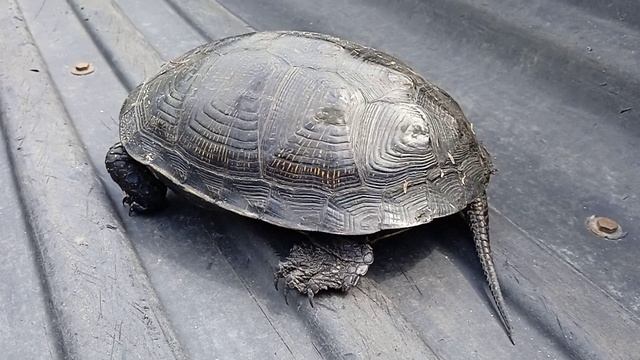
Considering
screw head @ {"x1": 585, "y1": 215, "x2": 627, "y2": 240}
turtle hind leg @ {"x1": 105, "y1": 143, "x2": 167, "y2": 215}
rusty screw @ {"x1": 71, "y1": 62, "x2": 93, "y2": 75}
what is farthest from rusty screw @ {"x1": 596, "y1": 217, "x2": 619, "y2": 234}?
rusty screw @ {"x1": 71, "y1": 62, "x2": 93, "y2": 75}

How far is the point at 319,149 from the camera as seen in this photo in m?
1.55

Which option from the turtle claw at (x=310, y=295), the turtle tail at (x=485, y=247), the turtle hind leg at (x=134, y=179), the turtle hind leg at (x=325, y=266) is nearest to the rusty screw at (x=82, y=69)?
the turtle hind leg at (x=134, y=179)

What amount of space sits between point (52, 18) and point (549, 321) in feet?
8.34

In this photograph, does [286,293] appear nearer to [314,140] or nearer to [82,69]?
[314,140]

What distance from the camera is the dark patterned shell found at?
5.06 ft

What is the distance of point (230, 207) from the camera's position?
1.65 m

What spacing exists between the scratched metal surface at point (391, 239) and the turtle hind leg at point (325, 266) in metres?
0.04

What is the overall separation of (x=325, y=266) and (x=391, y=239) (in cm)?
27

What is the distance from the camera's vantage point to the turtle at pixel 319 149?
154cm

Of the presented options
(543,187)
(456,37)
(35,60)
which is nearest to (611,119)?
(543,187)

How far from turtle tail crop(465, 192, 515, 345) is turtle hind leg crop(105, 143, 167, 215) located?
906mm

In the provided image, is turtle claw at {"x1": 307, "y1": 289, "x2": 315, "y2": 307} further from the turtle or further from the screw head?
the screw head

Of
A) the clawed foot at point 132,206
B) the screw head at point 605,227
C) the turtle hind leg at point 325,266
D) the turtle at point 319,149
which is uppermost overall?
the turtle at point 319,149

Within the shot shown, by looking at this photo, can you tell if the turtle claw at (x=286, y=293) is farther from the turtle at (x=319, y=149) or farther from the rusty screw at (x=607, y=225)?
the rusty screw at (x=607, y=225)
